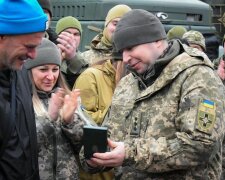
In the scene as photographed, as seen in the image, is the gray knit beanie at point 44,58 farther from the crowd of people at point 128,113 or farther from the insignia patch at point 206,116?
the insignia patch at point 206,116

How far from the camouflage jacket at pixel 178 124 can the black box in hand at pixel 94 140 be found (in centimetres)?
18

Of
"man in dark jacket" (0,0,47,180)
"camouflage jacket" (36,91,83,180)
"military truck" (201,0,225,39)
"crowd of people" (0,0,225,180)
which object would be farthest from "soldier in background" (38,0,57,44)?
"military truck" (201,0,225,39)

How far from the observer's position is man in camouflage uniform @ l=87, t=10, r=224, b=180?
11.7 ft

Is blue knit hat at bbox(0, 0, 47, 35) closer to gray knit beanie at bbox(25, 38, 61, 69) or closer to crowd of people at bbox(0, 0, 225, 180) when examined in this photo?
crowd of people at bbox(0, 0, 225, 180)

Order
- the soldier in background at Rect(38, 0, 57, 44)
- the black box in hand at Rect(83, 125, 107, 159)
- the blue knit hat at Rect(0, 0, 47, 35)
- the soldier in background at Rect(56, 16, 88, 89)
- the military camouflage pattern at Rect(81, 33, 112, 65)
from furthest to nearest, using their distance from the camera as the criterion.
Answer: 1. the military camouflage pattern at Rect(81, 33, 112, 65)
2. the soldier in background at Rect(38, 0, 57, 44)
3. the soldier in background at Rect(56, 16, 88, 89)
4. the black box in hand at Rect(83, 125, 107, 159)
5. the blue knit hat at Rect(0, 0, 47, 35)

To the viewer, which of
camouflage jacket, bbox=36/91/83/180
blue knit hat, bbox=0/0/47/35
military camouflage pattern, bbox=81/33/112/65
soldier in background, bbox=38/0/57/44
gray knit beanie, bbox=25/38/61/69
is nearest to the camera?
blue knit hat, bbox=0/0/47/35

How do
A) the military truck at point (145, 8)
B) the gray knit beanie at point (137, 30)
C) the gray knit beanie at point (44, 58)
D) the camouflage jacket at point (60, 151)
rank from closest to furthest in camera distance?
1. the gray knit beanie at point (137, 30)
2. the camouflage jacket at point (60, 151)
3. the gray knit beanie at point (44, 58)
4. the military truck at point (145, 8)

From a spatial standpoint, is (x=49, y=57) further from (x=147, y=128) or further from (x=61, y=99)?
(x=147, y=128)

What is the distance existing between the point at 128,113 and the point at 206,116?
552mm

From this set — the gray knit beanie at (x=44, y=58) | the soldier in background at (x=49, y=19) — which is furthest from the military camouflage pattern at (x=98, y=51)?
the gray knit beanie at (x=44, y=58)

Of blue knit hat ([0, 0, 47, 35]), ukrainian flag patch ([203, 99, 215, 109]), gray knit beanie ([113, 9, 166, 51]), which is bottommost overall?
ukrainian flag patch ([203, 99, 215, 109])

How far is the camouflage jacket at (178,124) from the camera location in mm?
3555

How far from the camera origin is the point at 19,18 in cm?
311

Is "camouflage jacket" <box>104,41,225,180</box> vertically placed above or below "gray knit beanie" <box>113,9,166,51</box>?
below
